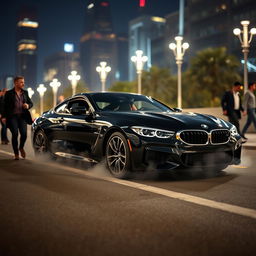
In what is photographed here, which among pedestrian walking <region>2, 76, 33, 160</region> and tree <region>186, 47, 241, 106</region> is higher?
tree <region>186, 47, 241, 106</region>

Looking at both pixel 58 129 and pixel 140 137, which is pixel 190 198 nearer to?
pixel 140 137

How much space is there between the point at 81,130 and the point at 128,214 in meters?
3.55

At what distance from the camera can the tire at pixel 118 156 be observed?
689cm

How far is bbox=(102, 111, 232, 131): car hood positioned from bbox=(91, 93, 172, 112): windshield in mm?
532

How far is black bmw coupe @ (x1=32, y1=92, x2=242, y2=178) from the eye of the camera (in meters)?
6.64

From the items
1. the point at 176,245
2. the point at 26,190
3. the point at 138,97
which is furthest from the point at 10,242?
the point at 138,97

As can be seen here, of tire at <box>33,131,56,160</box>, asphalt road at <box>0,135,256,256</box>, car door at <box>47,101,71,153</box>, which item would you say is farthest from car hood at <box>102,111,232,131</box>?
tire at <box>33,131,56,160</box>

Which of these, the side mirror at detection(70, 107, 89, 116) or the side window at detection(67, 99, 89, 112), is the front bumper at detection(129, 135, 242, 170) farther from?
the side window at detection(67, 99, 89, 112)

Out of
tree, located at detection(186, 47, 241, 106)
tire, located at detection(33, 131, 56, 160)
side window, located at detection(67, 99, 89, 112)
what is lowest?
tire, located at detection(33, 131, 56, 160)

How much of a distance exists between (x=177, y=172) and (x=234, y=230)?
3.83 m

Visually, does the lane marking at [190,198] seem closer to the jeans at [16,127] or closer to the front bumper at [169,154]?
the front bumper at [169,154]

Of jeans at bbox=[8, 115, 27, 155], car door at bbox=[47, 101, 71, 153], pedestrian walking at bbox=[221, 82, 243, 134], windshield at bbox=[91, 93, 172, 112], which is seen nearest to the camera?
windshield at bbox=[91, 93, 172, 112]

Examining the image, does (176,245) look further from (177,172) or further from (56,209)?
(177,172)

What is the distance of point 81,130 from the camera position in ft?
26.2
